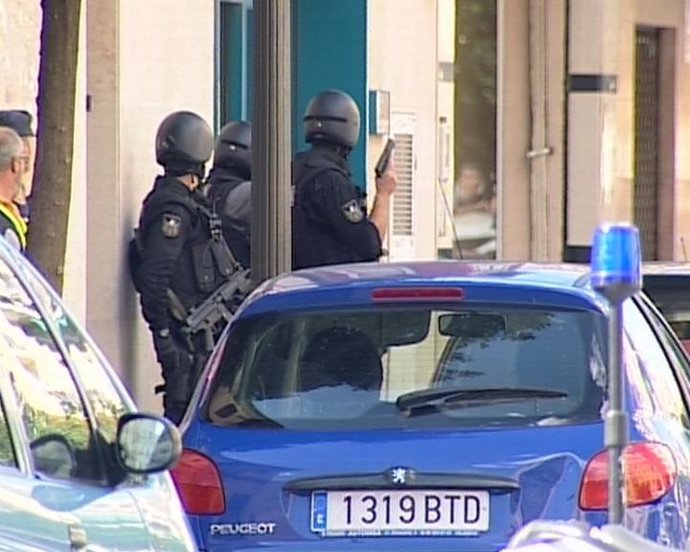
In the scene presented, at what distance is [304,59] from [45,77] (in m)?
8.10

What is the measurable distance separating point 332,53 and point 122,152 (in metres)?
4.25

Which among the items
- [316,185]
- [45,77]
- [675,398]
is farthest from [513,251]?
[675,398]

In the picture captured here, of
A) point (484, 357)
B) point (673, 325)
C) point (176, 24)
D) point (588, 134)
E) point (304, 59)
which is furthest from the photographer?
point (588, 134)

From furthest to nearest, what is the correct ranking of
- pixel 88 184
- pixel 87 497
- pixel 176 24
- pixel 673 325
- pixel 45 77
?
1. pixel 176 24
2. pixel 88 184
3. pixel 673 325
4. pixel 45 77
5. pixel 87 497

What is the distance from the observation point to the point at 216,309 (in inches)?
471

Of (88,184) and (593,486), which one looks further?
(88,184)

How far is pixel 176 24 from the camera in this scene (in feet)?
44.7

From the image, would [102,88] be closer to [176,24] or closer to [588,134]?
[176,24]

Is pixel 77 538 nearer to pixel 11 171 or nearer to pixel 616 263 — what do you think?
pixel 616 263

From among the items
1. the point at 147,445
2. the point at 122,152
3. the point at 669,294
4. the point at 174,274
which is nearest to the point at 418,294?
the point at 147,445

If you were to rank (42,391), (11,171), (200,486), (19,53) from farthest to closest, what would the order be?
(19,53), (11,171), (200,486), (42,391)

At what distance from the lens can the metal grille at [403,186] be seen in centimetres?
1756

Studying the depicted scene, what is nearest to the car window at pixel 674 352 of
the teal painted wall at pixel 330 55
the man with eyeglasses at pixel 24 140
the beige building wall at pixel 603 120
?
the man with eyeglasses at pixel 24 140

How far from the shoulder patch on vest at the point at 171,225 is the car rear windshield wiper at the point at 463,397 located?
17.8ft
